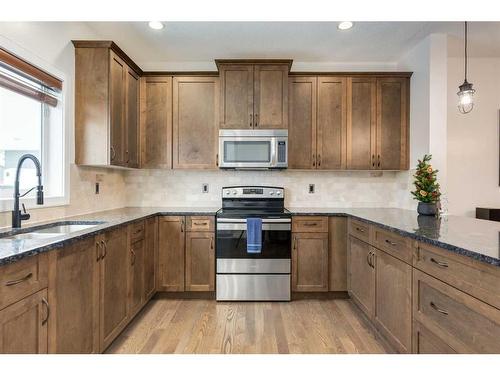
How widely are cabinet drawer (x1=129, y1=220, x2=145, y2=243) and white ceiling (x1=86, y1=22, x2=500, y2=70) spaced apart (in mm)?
1811

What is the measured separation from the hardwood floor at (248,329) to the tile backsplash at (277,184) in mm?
1141

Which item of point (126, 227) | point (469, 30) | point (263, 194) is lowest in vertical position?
point (126, 227)

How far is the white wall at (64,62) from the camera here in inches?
69.2

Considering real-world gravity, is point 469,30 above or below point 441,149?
above

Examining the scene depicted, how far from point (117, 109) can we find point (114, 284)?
1.52m

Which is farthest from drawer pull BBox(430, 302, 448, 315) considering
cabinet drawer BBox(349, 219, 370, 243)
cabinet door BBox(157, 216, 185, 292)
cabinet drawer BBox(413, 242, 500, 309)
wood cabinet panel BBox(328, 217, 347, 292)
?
cabinet door BBox(157, 216, 185, 292)

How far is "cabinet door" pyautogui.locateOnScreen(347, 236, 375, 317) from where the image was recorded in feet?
7.10

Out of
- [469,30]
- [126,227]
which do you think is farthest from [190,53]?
[469,30]

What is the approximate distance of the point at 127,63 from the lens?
2609 millimetres

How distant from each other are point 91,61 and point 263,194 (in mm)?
2097

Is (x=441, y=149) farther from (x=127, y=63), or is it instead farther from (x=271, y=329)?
(x=127, y=63)
